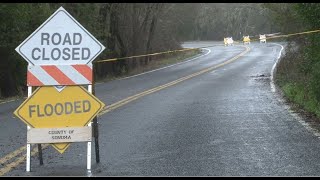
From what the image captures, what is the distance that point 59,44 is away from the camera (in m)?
7.24

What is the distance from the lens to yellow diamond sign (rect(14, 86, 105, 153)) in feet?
23.4

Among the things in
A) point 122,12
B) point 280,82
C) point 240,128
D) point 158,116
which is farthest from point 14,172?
point 122,12

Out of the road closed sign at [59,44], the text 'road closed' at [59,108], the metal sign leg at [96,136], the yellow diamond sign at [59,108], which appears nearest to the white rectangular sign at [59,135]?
the yellow diamond sign at [59,108]

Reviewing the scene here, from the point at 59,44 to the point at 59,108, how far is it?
0.87m

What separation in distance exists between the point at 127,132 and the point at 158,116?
88.2 inches

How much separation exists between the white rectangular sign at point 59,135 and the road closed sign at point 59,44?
90 cm

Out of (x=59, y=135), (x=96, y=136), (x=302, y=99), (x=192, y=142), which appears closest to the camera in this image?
(x=59, y=135)

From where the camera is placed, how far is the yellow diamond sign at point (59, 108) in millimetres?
7141

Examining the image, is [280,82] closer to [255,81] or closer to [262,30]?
[255,81]

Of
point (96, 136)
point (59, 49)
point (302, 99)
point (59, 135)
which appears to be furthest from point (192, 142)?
point (302, 99)

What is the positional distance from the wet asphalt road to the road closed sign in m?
1.48

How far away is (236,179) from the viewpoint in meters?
6.37

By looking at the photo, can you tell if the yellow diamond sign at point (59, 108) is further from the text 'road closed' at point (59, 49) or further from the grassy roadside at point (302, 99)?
the grassy roadside at point (302, 99)

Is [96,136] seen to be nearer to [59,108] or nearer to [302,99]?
[59,108]
